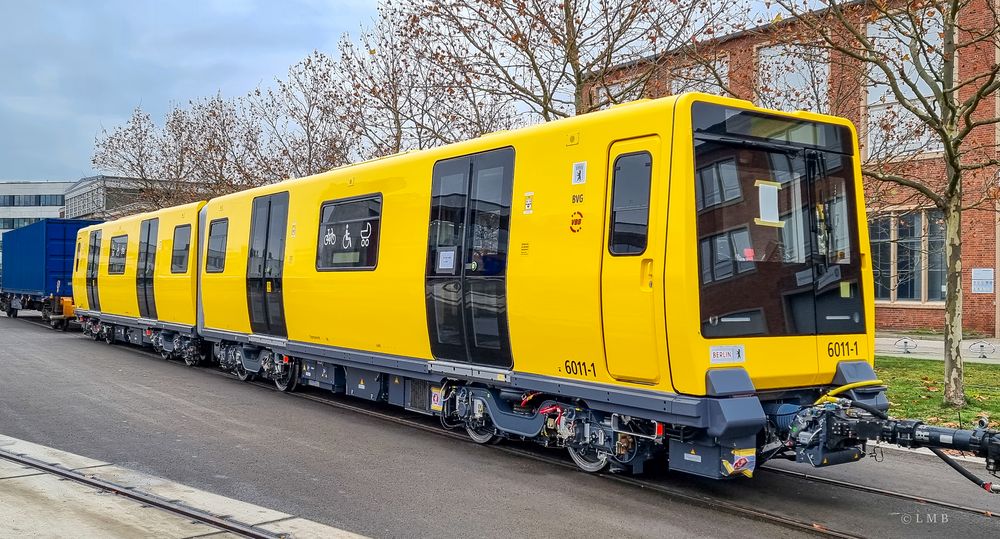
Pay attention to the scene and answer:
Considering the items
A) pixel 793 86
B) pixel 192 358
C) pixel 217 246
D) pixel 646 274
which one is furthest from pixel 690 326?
pixel 793 86

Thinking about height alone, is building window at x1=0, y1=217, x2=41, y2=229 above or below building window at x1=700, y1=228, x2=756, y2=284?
above

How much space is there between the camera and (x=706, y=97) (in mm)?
6762

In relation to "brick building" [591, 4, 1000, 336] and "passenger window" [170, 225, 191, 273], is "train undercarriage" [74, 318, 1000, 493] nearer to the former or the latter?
"passenger window" [170, 225, 191, 273]

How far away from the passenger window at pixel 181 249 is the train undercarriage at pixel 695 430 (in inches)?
286

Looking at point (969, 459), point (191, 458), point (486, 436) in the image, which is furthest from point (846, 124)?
point (191, 458)

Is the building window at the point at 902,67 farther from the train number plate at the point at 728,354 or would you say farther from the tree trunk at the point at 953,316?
the train number plate at the point at 728,354

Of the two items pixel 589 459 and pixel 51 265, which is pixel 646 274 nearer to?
pixel 589 459

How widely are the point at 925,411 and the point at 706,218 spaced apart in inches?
264

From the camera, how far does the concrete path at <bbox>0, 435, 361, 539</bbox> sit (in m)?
5.99

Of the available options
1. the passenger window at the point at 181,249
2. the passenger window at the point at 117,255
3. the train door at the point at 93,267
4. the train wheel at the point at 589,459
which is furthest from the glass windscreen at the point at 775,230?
the train door at the point at 93,267

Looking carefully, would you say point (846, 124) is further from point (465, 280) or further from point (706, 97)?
point (465, 280)

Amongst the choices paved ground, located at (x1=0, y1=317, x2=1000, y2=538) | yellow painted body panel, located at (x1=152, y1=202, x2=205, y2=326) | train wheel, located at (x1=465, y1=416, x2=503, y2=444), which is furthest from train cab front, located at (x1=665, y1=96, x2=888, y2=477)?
yellow painted body panel, located at (x1=152, y1=202, x2=205, y2=326)

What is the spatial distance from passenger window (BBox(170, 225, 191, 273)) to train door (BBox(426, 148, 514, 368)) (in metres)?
8.71

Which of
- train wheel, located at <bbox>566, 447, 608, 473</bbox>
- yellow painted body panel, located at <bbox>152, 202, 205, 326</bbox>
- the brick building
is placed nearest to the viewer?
train wheel, located at <bbox>566, 447, 608, 473</bbox>
